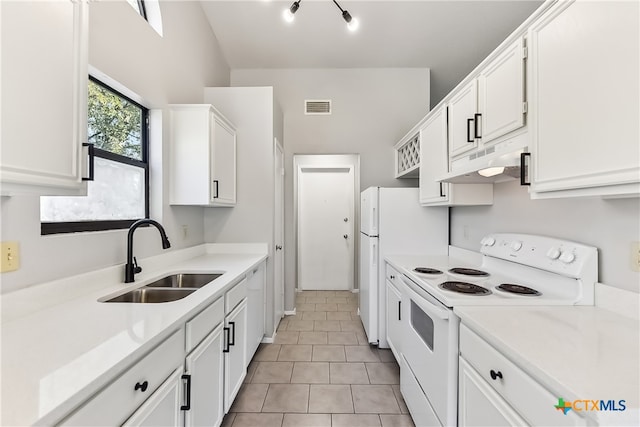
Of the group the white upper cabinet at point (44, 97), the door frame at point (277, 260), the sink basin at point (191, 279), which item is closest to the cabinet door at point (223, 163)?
the door frame at point (277, 260)

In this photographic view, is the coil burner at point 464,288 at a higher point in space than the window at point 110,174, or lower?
lower

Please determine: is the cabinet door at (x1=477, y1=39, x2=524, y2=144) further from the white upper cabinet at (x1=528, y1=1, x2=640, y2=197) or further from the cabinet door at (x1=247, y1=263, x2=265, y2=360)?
the cabinet door at (x1=247, y1=263, x2=265, y2=360)

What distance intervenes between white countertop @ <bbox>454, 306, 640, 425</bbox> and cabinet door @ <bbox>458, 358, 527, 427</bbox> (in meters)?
0.17

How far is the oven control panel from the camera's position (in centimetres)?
135

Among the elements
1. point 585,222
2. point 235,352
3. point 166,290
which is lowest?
point 235,352

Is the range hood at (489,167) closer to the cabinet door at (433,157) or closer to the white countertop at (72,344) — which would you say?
the cabinet door at (433,157)

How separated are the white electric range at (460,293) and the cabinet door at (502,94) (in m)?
0.68

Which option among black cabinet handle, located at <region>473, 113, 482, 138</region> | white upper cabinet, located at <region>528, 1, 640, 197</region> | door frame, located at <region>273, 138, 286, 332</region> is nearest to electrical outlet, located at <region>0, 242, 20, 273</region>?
door frame, located at <region>273, 138, 286, 332</region>

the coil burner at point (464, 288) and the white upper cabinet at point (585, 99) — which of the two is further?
the coil burner at point (464, 288)

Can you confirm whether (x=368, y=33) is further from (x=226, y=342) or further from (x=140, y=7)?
(x=226, y=342)

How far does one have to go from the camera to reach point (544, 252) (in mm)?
1593

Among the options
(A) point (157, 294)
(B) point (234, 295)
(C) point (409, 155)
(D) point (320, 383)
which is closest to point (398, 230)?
(C) point (409, 155)

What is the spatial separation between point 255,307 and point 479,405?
1873 mm

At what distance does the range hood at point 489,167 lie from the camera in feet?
4.59
